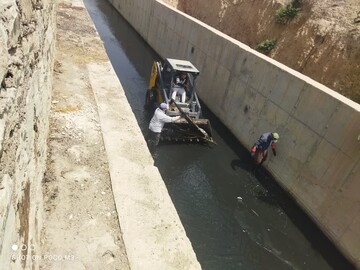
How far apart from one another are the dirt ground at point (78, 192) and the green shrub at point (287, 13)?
10.2 meters

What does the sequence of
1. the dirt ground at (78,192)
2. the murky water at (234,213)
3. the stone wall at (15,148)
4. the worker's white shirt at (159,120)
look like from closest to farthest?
the stone wall at (15,148) → the dirt ground at (78,192) → the murky water at (234,213) → the worker's white shirt at (159,120)

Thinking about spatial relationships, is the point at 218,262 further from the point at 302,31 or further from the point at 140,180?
the point at 302,31

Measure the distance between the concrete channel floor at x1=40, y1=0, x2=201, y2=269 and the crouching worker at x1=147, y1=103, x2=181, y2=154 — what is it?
7.25 ft

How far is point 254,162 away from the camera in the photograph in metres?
11.0

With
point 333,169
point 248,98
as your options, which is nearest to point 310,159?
point 333,169

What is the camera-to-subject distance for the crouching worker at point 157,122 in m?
10.6

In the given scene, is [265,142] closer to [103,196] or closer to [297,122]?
[297,122]

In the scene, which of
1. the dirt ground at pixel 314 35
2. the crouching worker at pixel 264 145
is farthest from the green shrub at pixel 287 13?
the crouching worker at pixel 264 145

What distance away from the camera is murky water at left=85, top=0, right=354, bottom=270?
818 cm

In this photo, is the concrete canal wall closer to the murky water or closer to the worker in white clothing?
the murky water

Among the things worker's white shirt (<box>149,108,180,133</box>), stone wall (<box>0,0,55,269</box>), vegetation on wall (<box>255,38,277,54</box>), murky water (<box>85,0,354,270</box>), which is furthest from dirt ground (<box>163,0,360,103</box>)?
stone wall (<box>0,0,55,269</box>)

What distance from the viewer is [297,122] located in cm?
977

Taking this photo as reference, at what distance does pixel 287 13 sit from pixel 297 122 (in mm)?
7343

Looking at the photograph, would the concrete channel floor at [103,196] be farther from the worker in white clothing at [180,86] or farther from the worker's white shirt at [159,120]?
the worker in white clothing at [180,86]
